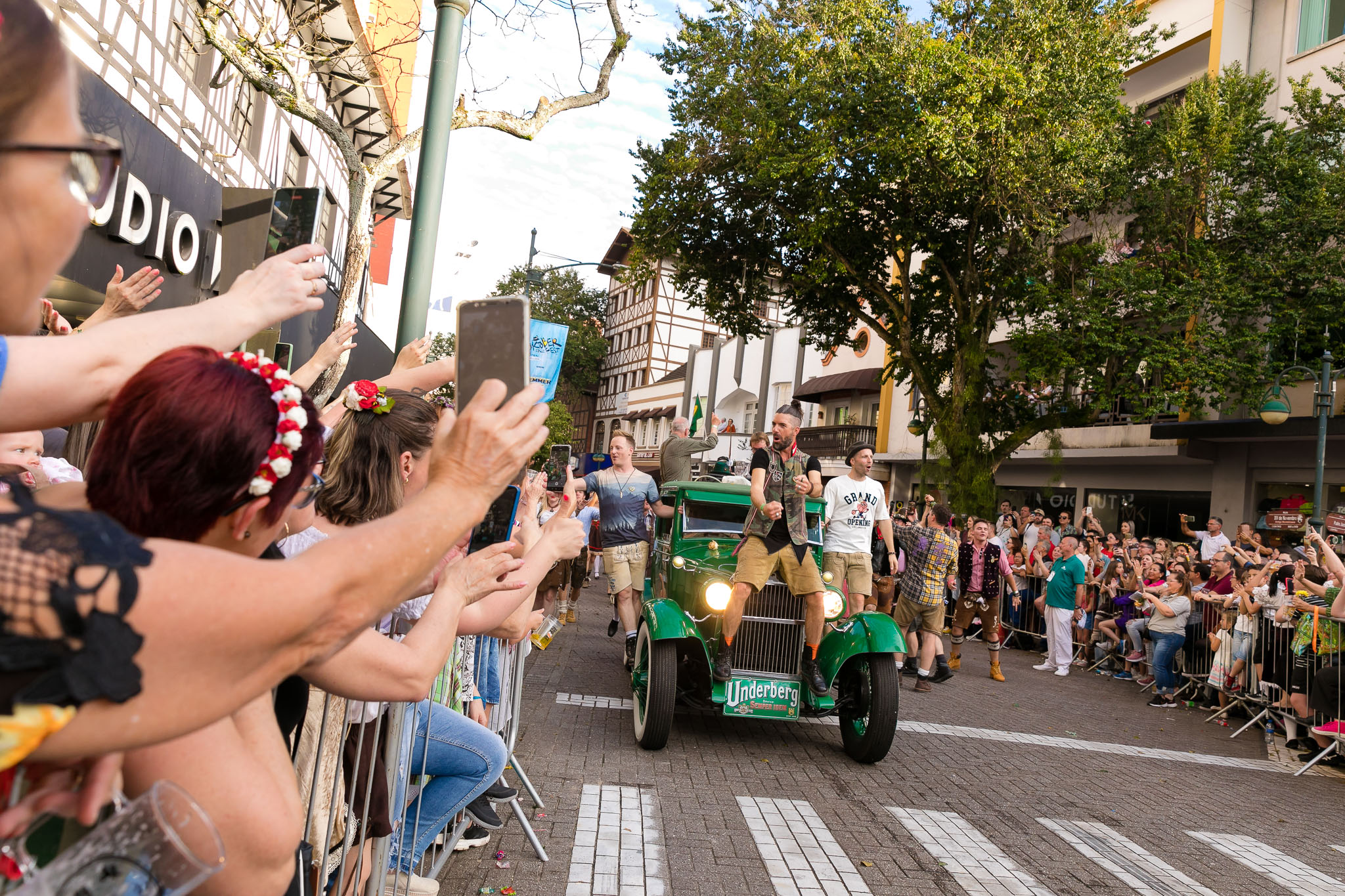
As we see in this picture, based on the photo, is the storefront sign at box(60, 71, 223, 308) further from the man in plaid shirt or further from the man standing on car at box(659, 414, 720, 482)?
the man in plaid shirt

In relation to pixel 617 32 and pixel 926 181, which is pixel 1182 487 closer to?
pixel 926 181

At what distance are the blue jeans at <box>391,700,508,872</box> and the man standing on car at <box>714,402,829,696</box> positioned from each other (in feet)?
11.7

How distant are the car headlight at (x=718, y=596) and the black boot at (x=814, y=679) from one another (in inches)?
30.5

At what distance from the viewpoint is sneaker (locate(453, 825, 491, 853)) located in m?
4.43

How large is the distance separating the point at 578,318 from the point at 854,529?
5495 cm

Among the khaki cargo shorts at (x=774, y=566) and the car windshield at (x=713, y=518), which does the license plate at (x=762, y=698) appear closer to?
the khaki cargo shorts at (x=774, y=566)

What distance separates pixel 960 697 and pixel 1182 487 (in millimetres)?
15635

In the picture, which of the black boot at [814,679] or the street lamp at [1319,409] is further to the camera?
the street lamp at [1319,409]

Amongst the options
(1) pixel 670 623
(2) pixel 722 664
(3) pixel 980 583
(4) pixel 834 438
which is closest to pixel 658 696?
(1) pixel 670 623

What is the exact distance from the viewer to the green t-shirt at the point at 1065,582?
1298 cm

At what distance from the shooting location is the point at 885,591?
43.7ft

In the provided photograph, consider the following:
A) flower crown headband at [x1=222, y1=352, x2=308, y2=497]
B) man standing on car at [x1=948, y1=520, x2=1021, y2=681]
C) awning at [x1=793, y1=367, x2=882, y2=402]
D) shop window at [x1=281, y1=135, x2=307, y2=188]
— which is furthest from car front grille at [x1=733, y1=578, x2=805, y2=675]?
awning at [x1=793, y1=367, x2=882, y2=402]

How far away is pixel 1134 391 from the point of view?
62.0ft

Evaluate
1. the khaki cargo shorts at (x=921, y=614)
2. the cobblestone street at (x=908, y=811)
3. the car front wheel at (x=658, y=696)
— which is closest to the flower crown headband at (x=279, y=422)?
the cobblestone street at (x=908, y=811)
